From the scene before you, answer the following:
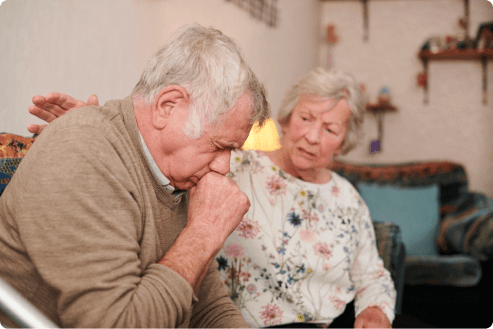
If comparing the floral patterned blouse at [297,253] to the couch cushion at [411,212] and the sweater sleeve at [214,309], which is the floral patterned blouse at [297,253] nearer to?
the sweater sleeve at [214,309]

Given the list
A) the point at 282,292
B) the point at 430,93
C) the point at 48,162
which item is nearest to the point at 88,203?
the point at 48,162

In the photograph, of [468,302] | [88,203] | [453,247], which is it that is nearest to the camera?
[88,203]

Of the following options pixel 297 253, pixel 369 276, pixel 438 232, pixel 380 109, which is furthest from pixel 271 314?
pixel 380 109

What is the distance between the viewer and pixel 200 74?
2.38ft

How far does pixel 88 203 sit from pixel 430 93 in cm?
421

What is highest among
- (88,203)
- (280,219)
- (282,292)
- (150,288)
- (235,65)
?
(235,65)

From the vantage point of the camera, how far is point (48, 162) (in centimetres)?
58

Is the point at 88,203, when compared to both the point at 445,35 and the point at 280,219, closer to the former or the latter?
the point at 280,219

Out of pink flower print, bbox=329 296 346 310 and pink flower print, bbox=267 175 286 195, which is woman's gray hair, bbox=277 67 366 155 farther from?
pink flower print, bbox=329 296 346 310

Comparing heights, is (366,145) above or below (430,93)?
below

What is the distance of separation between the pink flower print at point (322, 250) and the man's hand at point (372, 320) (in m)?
0.24

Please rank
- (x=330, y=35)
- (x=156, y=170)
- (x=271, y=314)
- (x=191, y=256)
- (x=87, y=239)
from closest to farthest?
1. (x=87, y=239)
2. (x=191, y=256)
3. (x=156, y=170)
4. (x=271, y=314)
5. (x=330, y=35)

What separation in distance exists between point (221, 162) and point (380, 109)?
3.58 metres

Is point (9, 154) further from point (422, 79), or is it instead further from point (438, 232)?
point (422, 79)
